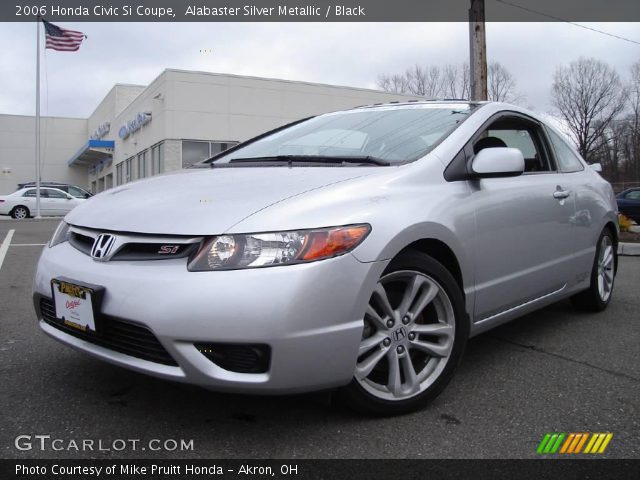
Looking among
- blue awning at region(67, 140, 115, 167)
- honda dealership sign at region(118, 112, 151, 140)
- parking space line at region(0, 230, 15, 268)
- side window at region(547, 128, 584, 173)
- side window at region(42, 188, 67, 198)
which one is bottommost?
parking space line at region(0, 230, 15, 268)

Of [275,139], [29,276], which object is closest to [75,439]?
[275,139]

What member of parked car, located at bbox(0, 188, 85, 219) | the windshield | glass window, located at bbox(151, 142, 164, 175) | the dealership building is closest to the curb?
the windshield

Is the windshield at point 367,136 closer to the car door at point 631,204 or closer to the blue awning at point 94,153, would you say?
the car door at point 631,204

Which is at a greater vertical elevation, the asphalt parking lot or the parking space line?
the parking space line

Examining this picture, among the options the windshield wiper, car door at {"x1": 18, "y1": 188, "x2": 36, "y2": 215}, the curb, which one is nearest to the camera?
the windshield wiper

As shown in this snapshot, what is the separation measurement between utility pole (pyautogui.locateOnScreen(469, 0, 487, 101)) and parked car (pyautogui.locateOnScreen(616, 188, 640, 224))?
920cm

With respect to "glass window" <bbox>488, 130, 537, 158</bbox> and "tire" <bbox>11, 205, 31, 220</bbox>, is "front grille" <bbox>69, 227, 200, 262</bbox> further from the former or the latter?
"tire" <bbox>11, 205, 31, 220</bbox>

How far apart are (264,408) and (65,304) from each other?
3.07 ft

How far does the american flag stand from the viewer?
883 inches

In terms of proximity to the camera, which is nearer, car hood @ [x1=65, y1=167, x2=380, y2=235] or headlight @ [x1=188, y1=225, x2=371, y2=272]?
headlight @ [x1=188, y1=225, x2=371, y2=272]

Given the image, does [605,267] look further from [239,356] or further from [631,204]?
[631,204]

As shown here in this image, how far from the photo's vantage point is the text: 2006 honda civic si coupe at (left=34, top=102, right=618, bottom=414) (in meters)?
1.93

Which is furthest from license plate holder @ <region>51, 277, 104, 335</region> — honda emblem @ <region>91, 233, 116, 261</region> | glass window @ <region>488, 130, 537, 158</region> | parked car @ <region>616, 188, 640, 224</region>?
parked car @ <region>616, 188, 640, 224</region>

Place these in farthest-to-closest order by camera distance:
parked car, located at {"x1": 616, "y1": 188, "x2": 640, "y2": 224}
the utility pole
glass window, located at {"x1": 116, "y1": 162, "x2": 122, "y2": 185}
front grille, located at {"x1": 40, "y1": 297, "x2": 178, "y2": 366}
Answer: glass window, located at {"x1": 116, "y1": 162, "x2": 122, "y2": 185}, parked car, located at {"x1": 616, "y1": 188, "x2": 640, "y2": 224}, the utility pole, front grille, located at {"x1": 40, "y1": 297, "x2": 178, "y2": 366}
